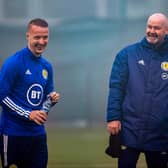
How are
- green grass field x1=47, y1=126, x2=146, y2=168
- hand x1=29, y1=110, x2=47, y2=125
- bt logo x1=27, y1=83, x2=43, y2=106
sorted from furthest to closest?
green grass field x1=47, y1=126, x2=146, y2=168 → bt logo x1=27, y1=83, x2=43, y2=106 → hand x1=29, y1=110, x2=47, y2=125

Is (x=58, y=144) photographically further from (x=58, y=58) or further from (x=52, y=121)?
(x=58, y=58)


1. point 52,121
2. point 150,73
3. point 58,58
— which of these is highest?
point 150,73

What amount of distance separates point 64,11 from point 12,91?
11351 millimetres

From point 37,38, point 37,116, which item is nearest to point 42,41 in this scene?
point 37,38

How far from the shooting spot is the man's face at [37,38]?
4.83 meters

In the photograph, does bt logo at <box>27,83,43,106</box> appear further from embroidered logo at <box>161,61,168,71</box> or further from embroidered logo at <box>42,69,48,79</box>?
embroidered logo at <box>161,61,168,71</box>

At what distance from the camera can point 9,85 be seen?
187 inches

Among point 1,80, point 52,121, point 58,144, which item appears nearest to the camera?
point 1,80

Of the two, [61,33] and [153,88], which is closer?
[153,88]

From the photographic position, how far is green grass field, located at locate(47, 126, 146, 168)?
8.02 metres

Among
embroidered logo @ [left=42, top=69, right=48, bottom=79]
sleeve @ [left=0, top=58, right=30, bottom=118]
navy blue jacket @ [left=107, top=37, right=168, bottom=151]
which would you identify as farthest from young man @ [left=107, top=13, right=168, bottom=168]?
sleeve @ [left=0, top=58, right=30, bottom=118]

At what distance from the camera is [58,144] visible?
10469 millimetres

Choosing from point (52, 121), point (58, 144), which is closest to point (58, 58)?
point (52, 121)

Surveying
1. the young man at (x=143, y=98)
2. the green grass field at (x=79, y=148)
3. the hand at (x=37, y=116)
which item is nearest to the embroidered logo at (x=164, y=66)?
the young man at (x=143, y=98)
